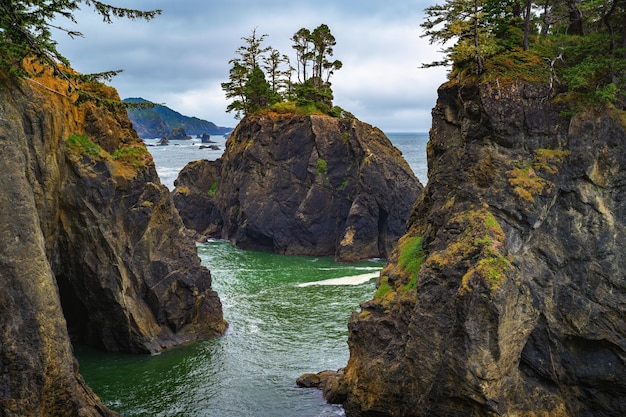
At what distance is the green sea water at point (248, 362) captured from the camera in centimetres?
2664

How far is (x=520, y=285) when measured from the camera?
20.9 meters

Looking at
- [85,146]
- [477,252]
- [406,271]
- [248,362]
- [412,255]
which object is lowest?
[248,362]

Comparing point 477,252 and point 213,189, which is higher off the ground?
point 213,189

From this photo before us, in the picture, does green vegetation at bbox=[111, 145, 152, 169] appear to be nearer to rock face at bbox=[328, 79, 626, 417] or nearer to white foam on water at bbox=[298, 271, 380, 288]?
rock face at bbox=[328, 79, 626, 417]

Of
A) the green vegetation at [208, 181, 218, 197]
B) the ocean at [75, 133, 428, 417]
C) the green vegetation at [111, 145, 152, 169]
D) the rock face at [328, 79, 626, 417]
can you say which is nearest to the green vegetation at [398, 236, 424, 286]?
the rock face at [328, 79, 626, 417]

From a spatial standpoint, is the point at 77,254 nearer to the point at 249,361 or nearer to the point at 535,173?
the point at 249,361

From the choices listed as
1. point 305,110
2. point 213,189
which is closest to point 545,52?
point 305,110

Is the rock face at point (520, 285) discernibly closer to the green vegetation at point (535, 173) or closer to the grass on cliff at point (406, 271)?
the green vegetation at point (535, 173)

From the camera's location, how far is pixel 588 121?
22562 mm

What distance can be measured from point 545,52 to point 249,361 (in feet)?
76.1

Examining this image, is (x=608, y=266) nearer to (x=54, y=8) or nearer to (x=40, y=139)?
(x=54, y=8)

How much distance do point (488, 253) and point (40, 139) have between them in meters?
20.7

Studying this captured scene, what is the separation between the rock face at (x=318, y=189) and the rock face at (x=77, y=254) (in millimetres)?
32922

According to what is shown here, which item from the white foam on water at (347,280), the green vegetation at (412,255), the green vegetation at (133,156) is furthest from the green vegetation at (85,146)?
the white foam on water at (347,280)
